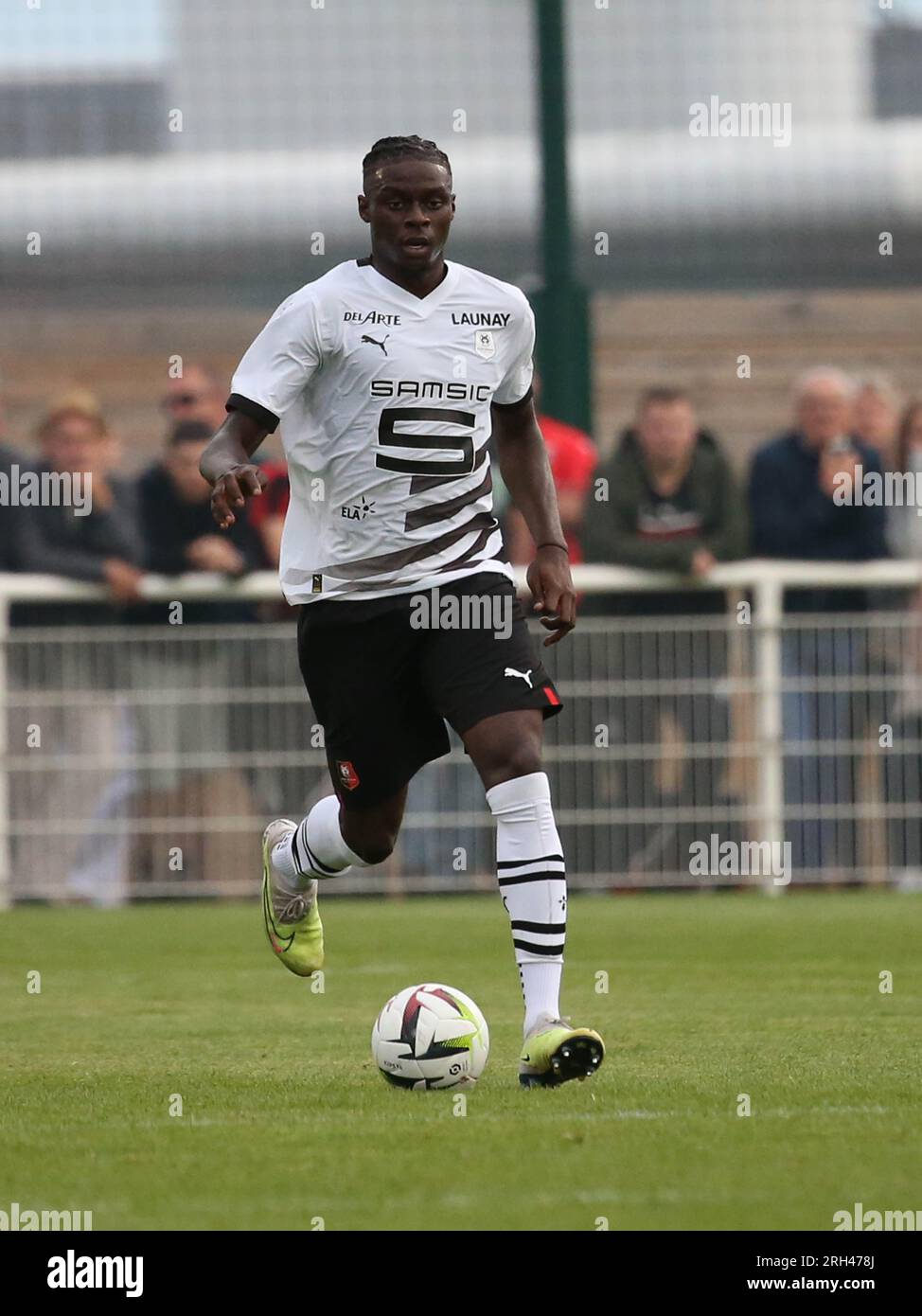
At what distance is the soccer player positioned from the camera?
670cm

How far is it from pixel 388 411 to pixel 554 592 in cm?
65

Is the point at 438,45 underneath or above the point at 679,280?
above

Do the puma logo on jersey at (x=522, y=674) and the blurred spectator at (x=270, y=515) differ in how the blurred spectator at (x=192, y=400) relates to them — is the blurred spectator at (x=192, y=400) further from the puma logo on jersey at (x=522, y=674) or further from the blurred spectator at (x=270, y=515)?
the puma logo on jersey at (x=522, y=674)

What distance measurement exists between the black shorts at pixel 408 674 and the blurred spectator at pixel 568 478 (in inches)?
246

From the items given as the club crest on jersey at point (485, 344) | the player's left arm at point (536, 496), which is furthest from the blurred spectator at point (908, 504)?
the club crest on jersey at point (485, 344)

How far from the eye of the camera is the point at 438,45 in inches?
616

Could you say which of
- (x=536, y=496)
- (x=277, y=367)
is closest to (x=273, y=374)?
(x=277, y=367)

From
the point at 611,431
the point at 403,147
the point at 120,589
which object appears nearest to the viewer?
the point at 403,147

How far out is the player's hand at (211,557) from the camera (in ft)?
46.3

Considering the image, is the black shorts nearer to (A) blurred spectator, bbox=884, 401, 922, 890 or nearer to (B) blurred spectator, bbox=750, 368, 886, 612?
(A) blurred spectator, bbox=884, 401, 922, 890

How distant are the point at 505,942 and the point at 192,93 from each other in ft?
24.4

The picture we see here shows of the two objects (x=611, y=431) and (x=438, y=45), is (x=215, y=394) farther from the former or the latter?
(x=611, y=431)
